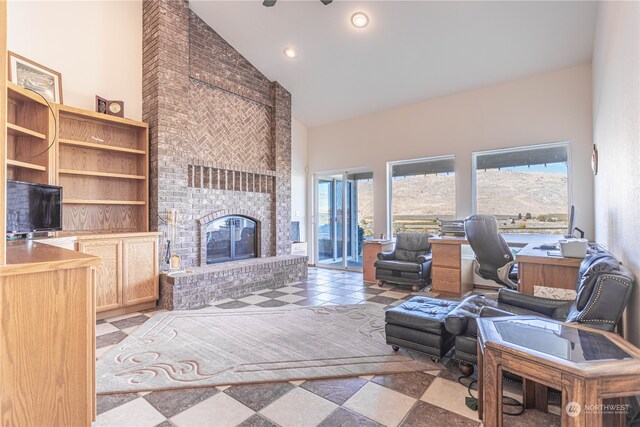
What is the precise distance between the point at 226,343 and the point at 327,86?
4.52 m

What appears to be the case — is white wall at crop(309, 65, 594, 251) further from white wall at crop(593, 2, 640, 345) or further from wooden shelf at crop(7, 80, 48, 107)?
wooden shelf at crop(7, 80, 48, 107)

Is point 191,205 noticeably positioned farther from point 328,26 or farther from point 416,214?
point 416,214

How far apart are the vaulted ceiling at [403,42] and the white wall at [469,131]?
204 mm

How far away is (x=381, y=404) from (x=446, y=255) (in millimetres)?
3126

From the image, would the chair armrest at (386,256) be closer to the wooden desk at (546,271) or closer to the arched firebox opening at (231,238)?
the arched firebox opening at (231,238)

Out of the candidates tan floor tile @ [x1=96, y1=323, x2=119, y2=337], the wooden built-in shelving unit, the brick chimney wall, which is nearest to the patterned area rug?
tan floor tile @ [x1=96, y1=323, x2=119, y2=337]

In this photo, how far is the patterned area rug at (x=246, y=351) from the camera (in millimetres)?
2264

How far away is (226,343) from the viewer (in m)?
2.85

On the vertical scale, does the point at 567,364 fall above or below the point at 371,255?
above

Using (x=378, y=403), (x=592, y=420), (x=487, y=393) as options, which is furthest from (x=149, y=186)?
(x=592, y=420)

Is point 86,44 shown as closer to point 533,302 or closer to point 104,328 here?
point 104,328

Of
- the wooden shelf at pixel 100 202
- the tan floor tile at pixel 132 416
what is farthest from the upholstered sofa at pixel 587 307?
the wooden shelf at pixel 100 202

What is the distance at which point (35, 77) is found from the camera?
3.39 meters

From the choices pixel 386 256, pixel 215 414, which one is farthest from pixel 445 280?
pixel 215 414
